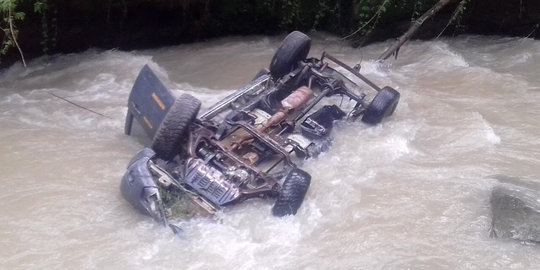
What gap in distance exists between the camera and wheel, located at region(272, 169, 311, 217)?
556cm

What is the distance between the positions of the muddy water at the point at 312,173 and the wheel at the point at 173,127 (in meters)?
0.70

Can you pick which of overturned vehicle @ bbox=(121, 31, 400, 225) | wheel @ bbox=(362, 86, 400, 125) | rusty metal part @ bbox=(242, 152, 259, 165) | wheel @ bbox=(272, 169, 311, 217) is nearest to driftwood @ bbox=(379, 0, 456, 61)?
overturned vehicle @ bbox=(121, 31, 400, 225)

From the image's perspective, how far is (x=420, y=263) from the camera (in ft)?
16.7

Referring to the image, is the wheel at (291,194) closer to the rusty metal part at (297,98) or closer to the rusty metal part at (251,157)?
the rusty metal part at (251,157)

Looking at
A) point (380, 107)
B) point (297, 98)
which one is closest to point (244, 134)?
point (297, 98)

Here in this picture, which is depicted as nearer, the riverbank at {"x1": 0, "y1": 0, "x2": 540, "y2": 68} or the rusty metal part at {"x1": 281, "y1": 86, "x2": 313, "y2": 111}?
the rusty metal part at {"x1": 281, "y1": 86, "x2": 313, "y2": 111}

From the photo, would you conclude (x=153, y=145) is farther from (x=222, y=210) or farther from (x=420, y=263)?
(x=420, y=263)

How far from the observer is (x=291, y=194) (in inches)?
219

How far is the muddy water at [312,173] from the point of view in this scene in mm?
5211

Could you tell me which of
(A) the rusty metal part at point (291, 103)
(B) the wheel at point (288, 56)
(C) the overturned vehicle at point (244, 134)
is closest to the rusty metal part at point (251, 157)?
(C) the overturned vehicle at point (244, 134)

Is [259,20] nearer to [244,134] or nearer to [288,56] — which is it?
[288,56]

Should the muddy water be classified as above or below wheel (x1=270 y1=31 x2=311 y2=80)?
below

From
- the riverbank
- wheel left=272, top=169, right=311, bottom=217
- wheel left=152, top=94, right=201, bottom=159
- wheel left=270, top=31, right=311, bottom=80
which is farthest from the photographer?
the riverbank

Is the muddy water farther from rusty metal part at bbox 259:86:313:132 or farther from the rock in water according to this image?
rusty metal part at bbox 259:86:313:132
